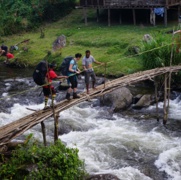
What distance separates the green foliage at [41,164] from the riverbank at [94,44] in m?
11.5

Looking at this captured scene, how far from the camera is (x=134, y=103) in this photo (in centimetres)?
1927

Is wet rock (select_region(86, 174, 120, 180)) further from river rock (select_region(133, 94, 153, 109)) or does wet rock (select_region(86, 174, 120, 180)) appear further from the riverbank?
the riverbank

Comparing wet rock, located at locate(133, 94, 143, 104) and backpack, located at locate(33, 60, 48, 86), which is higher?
backpack, located at locate(33, 60, 48, 86)

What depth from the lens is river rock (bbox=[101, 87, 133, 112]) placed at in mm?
18531

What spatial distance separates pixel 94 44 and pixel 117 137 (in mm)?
12582

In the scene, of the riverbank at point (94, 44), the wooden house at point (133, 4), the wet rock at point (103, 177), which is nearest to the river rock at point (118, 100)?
the riverbank at point (94, 44)

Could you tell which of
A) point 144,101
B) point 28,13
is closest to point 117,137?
point 144,101

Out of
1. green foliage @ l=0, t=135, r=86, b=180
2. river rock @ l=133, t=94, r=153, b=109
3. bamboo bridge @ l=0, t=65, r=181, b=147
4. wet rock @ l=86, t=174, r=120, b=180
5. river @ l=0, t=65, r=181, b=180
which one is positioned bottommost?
river @ l=0, t=65, r=181, b=180

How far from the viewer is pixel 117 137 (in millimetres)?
15688

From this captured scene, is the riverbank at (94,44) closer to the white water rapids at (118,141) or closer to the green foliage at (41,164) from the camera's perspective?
the white water rapids at (118,141)

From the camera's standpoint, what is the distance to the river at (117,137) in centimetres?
1331

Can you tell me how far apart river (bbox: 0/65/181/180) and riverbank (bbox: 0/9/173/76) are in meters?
4.37

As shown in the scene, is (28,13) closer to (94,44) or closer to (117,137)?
(94,44)

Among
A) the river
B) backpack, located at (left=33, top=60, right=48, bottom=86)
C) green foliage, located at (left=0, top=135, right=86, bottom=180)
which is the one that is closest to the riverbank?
the river
